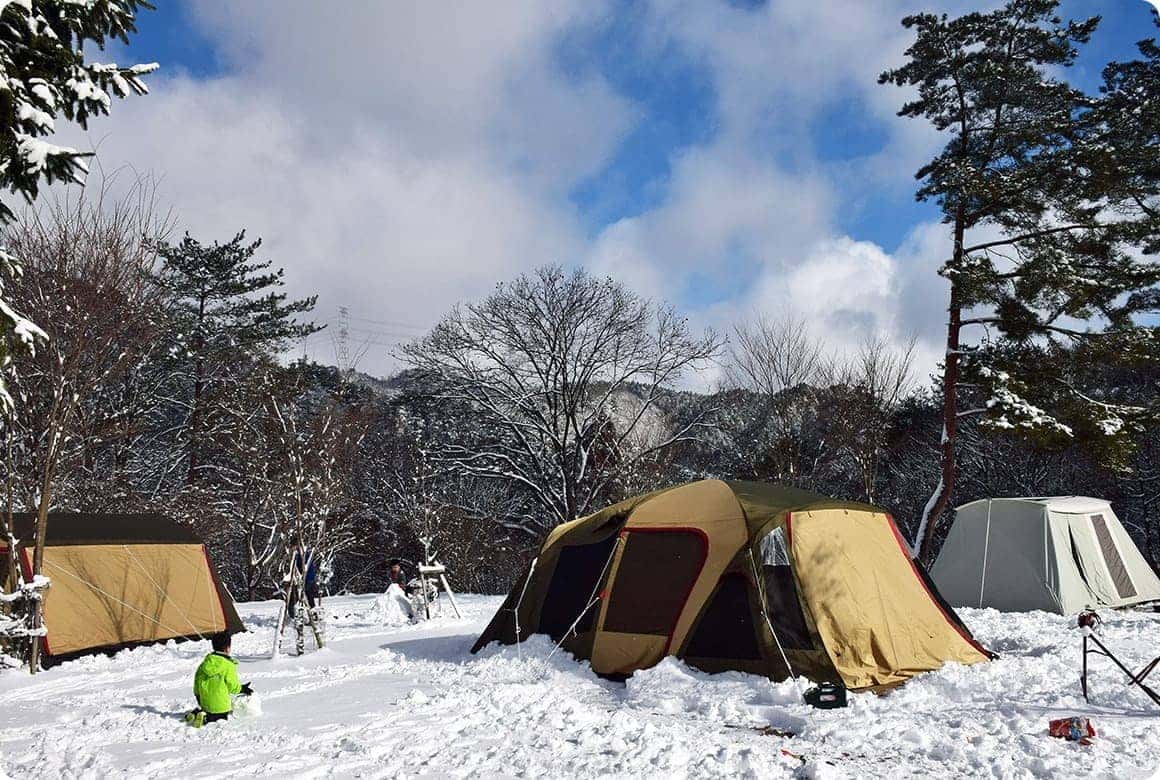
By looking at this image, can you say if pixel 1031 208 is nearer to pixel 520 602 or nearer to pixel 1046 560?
pixel 1046 560

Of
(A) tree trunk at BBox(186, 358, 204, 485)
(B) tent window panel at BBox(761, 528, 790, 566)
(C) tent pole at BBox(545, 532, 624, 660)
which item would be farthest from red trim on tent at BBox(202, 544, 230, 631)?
(A) tree trunk at BBox(186, 358, 204, 485)

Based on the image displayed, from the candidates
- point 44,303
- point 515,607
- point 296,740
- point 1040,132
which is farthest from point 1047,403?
point 44,303

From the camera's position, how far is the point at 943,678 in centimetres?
673

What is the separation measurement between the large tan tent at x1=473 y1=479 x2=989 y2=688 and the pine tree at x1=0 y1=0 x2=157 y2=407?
18.5 ft

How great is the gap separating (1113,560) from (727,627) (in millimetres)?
8747

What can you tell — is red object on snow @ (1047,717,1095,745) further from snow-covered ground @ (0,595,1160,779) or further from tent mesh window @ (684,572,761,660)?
tent mesh window @ (684,572,761,660)

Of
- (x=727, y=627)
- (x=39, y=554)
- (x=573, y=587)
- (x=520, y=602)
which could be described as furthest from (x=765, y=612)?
(x=39, y=554)

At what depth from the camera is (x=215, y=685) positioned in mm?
6223

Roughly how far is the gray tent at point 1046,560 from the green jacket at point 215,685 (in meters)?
11.2

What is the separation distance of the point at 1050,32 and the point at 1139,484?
1486cm

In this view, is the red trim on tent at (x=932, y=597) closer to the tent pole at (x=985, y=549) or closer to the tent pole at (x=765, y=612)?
the tent pole at (x=765, y=612)

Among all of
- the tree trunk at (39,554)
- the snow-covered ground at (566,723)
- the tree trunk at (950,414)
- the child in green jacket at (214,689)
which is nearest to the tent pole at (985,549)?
the tree trunk at (950,414)

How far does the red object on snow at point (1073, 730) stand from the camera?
16.3ft

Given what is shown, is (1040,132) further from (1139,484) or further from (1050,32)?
(1139,484)
